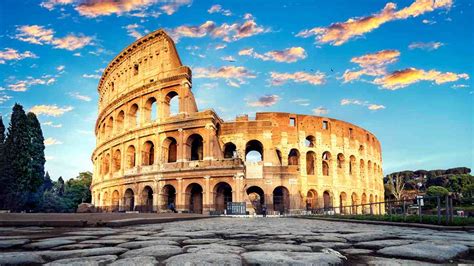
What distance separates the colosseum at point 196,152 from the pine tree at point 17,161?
23.2 feet

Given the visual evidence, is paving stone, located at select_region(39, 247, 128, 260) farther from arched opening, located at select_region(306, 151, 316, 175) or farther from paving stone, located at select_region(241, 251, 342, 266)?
arched opening, located at select_region(306, 151, 316, 175)

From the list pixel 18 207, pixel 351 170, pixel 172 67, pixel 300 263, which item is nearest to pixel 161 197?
pixel 172 67

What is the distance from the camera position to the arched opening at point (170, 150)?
29.2m

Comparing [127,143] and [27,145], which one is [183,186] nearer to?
[127,143]

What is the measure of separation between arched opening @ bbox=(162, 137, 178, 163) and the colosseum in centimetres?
9

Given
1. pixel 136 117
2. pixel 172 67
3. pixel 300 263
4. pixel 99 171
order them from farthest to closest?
pixel 99 171 → pixel 136 117 → pixel 172 67 → pixel 300 263

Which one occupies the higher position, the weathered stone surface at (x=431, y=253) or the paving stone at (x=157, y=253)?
the paving stone at (x=157, y=253)

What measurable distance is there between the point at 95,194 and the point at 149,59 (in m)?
17.0

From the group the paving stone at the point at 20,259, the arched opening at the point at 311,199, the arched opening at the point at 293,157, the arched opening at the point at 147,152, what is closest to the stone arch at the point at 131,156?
the arched opening at the point at 147,152

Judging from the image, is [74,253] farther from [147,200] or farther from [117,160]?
[117,160]

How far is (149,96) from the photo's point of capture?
3091cm

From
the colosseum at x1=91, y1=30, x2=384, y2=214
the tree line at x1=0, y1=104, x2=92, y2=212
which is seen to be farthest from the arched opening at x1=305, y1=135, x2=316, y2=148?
the tree line at x1=0, y1=104, x2=92, y2=212

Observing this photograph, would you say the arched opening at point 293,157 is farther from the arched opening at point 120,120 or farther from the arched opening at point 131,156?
the arched opening at point 120,120

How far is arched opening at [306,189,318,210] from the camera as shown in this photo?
32.6m
